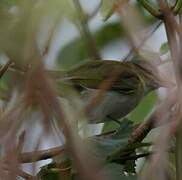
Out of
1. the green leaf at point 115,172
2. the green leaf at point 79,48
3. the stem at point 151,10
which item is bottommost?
the green leaf at point 115,172

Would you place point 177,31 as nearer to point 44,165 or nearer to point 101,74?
point 44,165

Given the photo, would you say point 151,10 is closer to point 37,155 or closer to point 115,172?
point 115,172

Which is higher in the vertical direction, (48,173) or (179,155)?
(48,173)

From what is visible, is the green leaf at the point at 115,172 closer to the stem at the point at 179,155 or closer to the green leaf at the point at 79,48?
the stem at the point at 179,155

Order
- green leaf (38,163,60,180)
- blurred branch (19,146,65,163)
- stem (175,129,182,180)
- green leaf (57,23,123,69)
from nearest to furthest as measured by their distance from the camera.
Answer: blurred branch (19,146,65,163) → stem (175,129,182,180) → green leaf (38,163,60,180) → green leaf (57,23,123,69)

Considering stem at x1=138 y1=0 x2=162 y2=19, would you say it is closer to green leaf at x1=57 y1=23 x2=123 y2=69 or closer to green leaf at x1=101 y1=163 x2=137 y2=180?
green leaf at x1=101 y1=163 x2=137 y2=180

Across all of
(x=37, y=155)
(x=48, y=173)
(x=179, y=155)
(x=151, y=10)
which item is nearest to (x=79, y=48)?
(x=151, y=10)

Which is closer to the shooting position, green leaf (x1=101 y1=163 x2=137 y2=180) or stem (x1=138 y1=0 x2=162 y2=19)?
green leaf (x1=101 y1=163 x2=137 y2=180)

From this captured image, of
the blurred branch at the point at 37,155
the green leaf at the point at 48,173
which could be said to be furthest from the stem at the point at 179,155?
the green leaf at the point at 48,173

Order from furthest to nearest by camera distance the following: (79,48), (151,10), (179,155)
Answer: (79,48) → (151,10) → (179,155)

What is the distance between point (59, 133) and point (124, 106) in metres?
2.54

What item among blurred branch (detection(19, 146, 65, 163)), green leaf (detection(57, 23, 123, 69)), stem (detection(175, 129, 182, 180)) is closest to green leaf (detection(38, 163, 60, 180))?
blurred branch (detection(19, 146, 65, 163))

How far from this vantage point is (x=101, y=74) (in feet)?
7.81

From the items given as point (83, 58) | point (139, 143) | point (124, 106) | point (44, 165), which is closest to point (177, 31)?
point (139, 143)
